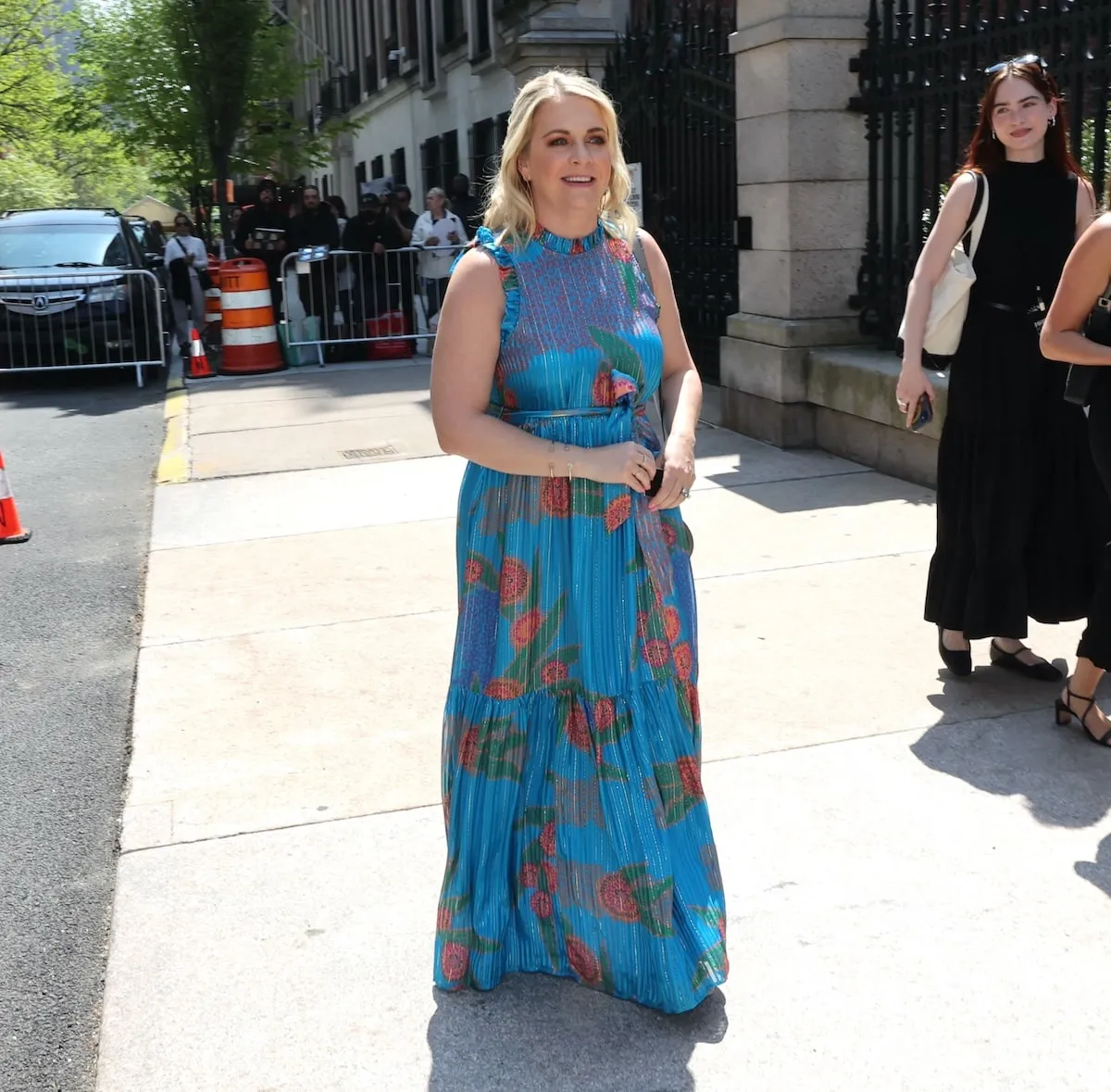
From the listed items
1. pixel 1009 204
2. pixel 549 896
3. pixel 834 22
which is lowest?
pixel 549 896

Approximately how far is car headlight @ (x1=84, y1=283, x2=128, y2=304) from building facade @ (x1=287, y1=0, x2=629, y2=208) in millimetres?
4815

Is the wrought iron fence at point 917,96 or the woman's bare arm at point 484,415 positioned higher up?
the wrought iron fence at point 917,96

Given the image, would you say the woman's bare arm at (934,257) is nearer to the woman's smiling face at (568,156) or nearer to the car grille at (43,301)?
the woman's smiling face at (568,156)

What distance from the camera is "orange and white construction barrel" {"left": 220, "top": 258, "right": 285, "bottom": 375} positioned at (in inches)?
586

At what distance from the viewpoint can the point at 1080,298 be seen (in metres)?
4.01

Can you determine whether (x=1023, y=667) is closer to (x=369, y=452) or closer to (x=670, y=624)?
(x=670, y=624)

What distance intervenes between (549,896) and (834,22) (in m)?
7.02

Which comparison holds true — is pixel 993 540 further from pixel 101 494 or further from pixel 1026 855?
pixel 101 494

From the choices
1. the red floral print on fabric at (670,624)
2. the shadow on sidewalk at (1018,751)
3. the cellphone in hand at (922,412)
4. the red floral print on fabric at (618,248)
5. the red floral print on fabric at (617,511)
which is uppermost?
the red floral print on fabric at (618,248)

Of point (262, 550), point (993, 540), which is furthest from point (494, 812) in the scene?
point (262, 550)

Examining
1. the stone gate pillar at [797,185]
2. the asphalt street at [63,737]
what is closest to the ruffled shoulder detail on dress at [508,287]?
the asphalt street at [63,737]

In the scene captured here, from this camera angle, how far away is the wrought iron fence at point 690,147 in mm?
10792

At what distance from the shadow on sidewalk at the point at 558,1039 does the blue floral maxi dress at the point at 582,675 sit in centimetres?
6

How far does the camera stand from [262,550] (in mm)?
7262
